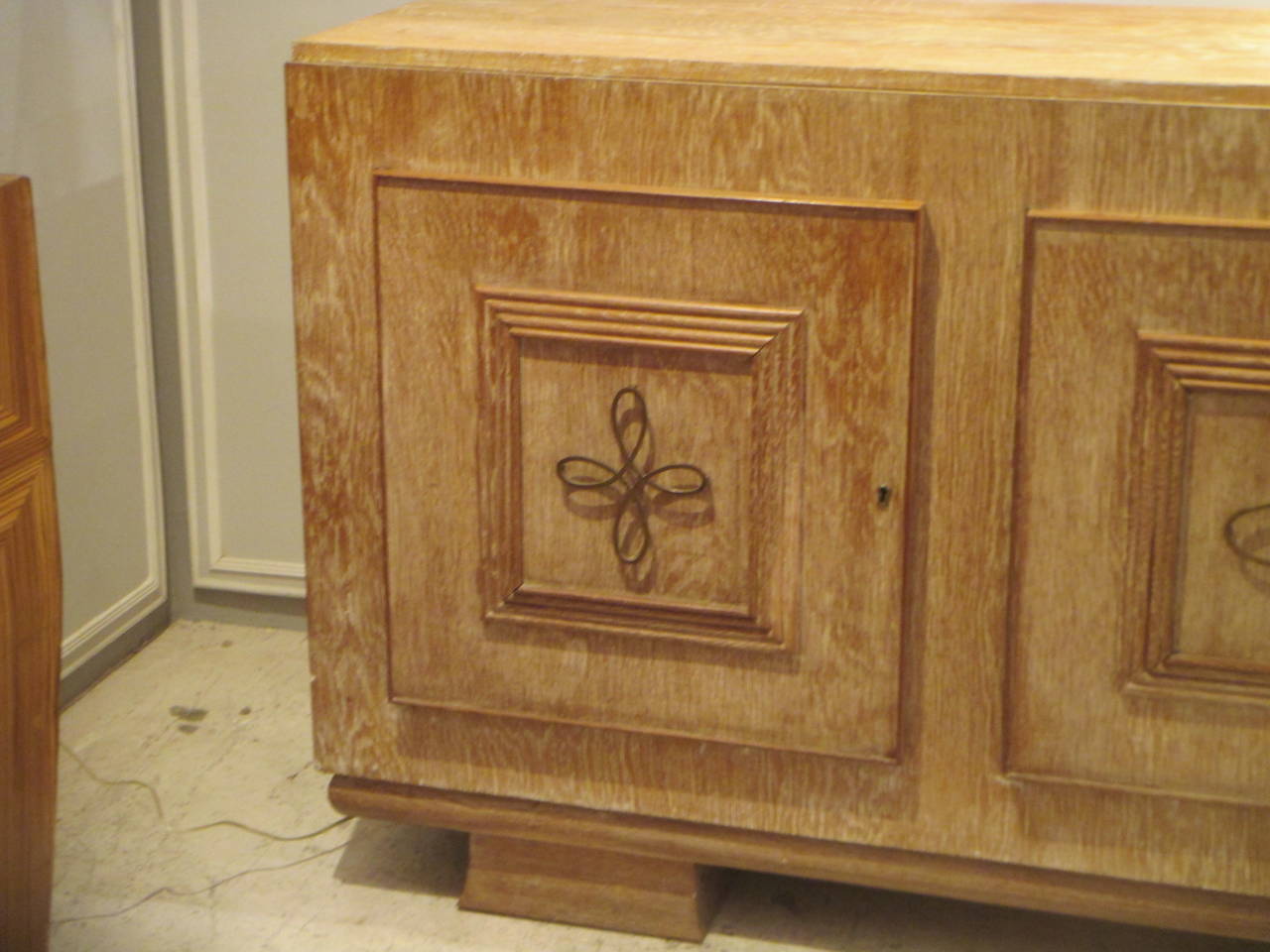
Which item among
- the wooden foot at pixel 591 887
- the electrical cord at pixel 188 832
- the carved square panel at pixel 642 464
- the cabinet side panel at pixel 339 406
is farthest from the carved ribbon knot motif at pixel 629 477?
the electrical cord at pixel 188 832

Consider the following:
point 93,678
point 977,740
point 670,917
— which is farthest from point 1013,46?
point 93,678

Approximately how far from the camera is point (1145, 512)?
1.20 meters

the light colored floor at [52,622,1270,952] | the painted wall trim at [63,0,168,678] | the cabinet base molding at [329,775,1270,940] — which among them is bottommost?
the light colored floor at [52,622,1270,952]

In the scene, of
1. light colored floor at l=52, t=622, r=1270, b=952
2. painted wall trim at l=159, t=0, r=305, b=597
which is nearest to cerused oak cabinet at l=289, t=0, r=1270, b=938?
light colored floor at l=52, t=622, r=1270, b=952

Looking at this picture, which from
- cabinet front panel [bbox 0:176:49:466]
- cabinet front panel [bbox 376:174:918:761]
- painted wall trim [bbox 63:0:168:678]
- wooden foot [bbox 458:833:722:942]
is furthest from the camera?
painted wall trim [bbox 63:0:168:678]

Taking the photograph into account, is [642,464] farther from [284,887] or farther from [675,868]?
[284,887]

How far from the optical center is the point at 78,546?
179 centimetres

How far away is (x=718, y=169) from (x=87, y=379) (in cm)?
83

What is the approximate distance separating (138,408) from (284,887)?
61 cm

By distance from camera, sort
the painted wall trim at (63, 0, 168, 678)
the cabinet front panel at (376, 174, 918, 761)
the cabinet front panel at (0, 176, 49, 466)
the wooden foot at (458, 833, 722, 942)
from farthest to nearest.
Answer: the painted wall trim at (63, 0, 168, 678) → the wooden foot at (458, 833, 722, 942) → the cabinet front panel at (376, 174, 918, 761) → the cabinet front panel at (0, 176, 49, 466)

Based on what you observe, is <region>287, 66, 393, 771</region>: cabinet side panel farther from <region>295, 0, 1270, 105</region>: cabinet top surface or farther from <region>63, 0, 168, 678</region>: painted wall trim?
<region>63, 0, 168, 678</region>: painted wall trim

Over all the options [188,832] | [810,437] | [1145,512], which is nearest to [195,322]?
[188,832]

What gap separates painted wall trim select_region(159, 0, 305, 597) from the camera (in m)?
1.79

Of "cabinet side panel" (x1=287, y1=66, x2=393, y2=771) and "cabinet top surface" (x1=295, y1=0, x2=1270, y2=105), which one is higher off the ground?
"cabinet top surface" (x1=295, y1=0, x2=1270, y2=105)
